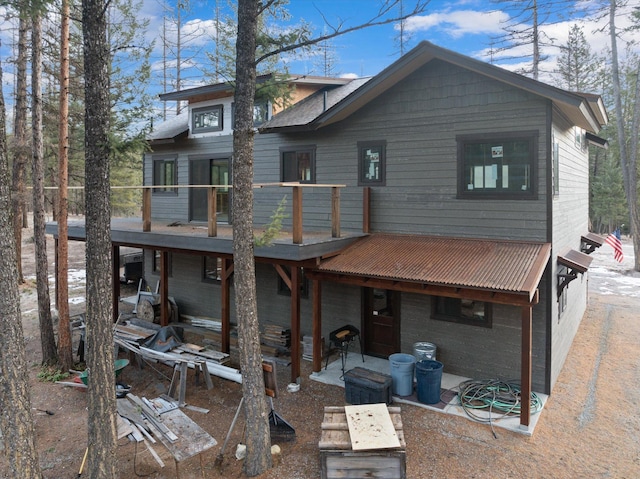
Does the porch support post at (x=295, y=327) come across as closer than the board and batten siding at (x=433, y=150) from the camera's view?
No

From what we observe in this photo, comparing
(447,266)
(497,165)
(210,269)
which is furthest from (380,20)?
(210,269)

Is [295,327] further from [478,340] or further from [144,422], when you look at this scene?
[478,340]

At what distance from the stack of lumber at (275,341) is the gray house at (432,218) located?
0.48 metres

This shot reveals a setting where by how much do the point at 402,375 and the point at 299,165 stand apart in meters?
5.74

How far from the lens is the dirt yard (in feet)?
19.3

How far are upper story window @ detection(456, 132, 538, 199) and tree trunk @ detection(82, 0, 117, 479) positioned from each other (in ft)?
21.1

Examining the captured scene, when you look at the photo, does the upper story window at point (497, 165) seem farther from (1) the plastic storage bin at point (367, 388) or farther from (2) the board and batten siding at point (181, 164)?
(2) the board and batten siding at point (181, 164)

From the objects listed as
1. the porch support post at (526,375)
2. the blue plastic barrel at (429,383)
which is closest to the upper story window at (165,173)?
the blue plastic barrel at (429,383)

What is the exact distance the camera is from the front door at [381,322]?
967cm

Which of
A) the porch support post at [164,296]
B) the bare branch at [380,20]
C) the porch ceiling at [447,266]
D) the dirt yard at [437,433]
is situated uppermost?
the bare branch at [380,20]

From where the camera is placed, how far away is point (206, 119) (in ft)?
42.9

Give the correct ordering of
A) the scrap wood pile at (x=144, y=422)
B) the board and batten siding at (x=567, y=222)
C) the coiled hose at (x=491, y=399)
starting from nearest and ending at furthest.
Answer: the scrap wood pile at (x=144, y=422) < the coiled hose at (x=491, y=399) < the board and batten siding at (x=567, y=222)

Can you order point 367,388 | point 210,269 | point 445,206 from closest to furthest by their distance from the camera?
1. point 367,388
2. point 445,206
3. point 210,269

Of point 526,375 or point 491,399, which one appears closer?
point 526,375
